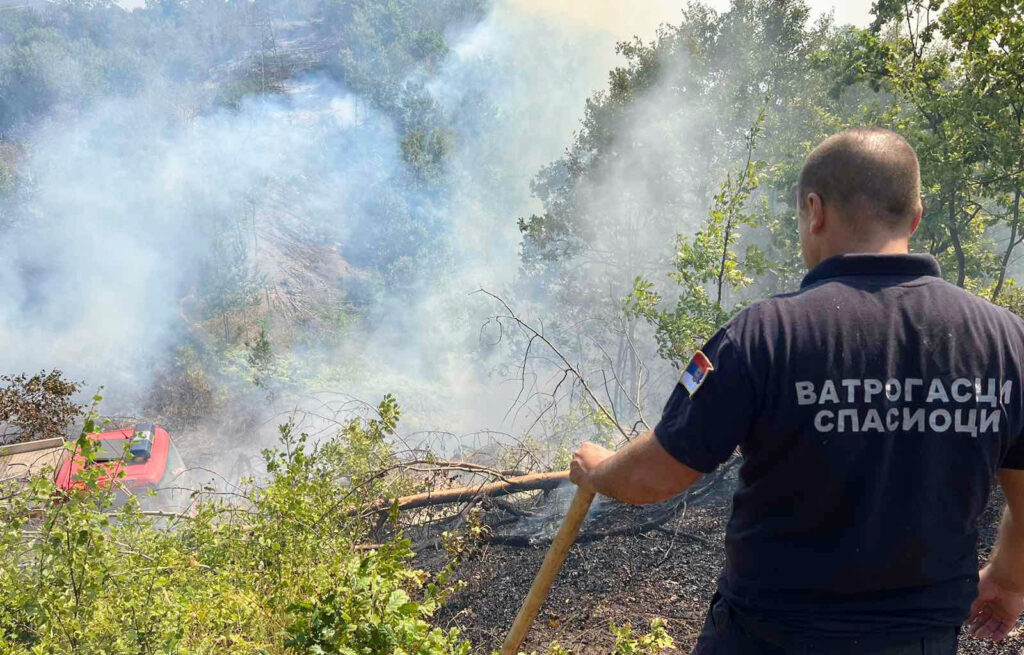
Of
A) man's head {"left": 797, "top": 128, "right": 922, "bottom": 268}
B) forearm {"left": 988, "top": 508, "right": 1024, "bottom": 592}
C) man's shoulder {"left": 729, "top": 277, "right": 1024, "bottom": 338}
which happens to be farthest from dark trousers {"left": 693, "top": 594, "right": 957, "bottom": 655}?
man's head {"left": 797, "top": 128, "right": 922, "bottom": 268}

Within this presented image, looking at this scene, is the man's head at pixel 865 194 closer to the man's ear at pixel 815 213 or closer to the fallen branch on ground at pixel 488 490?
the man's ear at pixel 815 213

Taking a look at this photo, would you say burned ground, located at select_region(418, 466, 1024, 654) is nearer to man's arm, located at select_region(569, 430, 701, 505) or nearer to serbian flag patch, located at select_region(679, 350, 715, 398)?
man's arm, located at select_region(569, 430, 701, 505)

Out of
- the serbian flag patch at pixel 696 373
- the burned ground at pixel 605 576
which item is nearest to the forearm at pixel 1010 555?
the serbian flag patch at pixel 696 373

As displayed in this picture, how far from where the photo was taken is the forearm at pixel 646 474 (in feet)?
4.81

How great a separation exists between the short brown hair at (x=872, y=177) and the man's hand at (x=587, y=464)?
2.57 ft

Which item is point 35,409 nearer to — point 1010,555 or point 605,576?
point 605,576

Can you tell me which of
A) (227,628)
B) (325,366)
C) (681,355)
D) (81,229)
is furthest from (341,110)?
(227,628)

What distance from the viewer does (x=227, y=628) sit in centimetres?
283

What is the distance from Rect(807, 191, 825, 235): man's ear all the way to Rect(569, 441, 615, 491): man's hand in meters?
0.70

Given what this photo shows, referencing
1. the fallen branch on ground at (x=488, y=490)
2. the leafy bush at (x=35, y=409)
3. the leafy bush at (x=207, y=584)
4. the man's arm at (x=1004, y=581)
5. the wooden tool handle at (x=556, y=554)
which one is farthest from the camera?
the leafy bush at (x=35, y=409)

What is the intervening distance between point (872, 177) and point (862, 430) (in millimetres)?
546

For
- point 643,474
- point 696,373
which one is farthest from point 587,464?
point 696,373

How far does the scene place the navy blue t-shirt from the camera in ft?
4.36

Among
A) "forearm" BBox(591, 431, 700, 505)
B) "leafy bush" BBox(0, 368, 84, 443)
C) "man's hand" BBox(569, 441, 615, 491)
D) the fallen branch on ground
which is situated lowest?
"forearm" BBox(591, 431, 700, 505)
